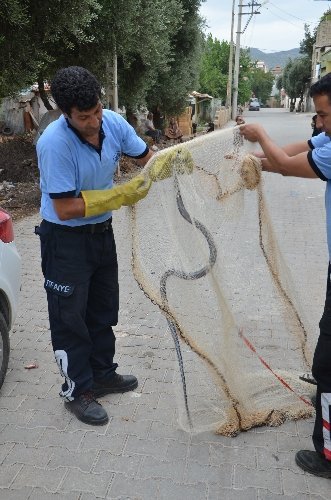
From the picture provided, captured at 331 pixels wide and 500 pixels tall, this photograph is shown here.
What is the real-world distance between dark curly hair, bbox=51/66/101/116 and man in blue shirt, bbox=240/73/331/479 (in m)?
0.85

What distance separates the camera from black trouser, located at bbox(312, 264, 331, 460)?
7.59 ft

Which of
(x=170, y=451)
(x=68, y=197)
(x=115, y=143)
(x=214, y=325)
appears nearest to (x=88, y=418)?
(x=170, y=451)

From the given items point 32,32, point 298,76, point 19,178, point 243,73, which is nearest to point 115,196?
point 32,32

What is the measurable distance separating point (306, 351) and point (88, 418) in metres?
1.45

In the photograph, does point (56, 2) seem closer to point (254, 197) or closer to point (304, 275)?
point (304, 275)

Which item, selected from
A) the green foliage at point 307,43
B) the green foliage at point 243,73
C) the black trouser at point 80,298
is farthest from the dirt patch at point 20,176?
the green foliage at point 307,43

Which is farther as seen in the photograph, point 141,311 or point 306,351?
point 141,311

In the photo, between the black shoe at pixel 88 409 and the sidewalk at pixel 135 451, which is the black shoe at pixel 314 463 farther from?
the black shoe at pixel 88 409

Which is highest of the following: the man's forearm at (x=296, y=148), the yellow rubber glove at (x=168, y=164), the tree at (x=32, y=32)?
the tree at (x=32, y=32)

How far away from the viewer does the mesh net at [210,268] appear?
2.52 metres

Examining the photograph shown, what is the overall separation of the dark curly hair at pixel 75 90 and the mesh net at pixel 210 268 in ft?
1.51

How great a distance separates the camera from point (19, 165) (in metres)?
11.0

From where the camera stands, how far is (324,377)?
2363mm

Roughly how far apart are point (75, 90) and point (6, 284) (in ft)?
4.69
